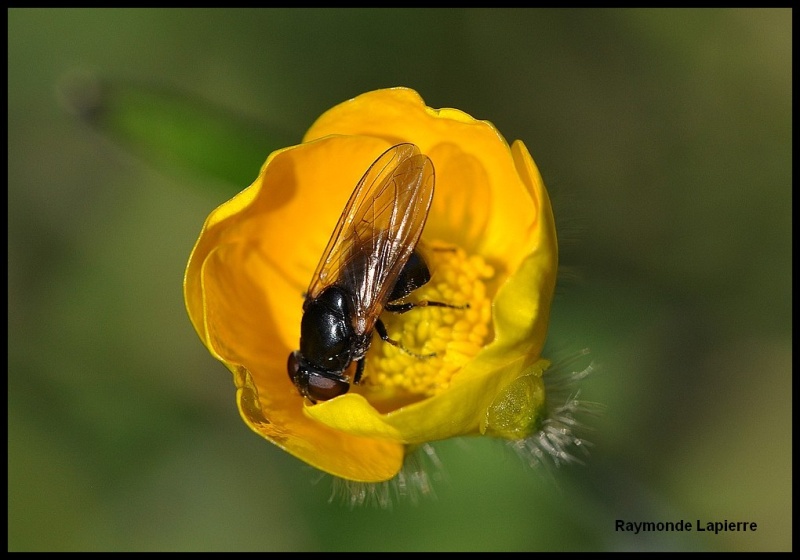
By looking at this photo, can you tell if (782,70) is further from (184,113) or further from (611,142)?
(184,113)

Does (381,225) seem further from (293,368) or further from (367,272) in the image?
(293,368)

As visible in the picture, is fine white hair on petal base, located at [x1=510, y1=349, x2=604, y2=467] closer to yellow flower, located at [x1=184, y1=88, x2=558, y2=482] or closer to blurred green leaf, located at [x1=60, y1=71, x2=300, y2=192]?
yellow flower, located at [x1=184, y1=88, x2=558, y2=482]

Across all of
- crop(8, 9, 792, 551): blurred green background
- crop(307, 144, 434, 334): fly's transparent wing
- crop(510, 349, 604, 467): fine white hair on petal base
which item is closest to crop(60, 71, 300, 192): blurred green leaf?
crop(8, 9, 792, 551): blurred green background

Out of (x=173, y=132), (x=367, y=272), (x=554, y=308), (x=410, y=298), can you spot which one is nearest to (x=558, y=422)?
(x=410, y=298)

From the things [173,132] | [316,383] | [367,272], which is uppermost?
[173,132]

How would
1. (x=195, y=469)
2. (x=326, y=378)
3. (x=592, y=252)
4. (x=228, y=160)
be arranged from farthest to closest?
(x=195, y=469)
(x=592, y=252)
(x=228, y=160)
(x=326, y=378)

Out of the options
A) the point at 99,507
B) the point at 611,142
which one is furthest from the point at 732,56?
the point at 99,507

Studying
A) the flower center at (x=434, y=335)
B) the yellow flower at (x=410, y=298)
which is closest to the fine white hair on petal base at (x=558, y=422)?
the yellow flower at (x=410, y=298)
